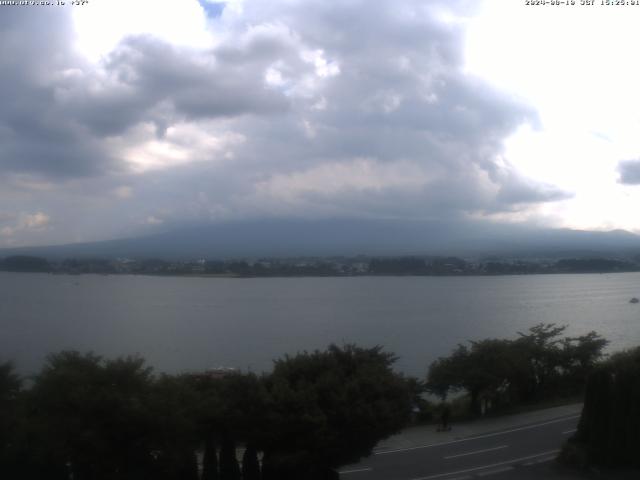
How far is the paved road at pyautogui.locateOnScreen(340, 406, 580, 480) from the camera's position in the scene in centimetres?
1267

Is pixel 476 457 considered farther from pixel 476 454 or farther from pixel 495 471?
pixel 495 471

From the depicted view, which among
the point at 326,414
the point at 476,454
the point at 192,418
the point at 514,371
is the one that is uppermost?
the point at 192,418

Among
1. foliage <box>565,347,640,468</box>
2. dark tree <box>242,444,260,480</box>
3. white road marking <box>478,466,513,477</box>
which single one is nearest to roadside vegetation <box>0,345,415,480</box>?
dark tree <box>242,444,260,480</box>

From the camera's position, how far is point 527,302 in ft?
200

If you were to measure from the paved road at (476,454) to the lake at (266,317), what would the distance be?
9250 mm

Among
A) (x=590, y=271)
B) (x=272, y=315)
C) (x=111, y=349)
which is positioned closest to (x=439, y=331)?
(x=272, y=315)

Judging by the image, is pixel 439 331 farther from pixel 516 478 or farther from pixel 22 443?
pixel 22 443

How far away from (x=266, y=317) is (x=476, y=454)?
33.4m

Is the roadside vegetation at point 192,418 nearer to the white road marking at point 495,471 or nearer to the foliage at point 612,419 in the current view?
the white road marking at point 495,471

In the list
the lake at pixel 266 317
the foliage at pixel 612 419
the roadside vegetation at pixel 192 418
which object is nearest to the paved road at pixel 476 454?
the foliage at pixel 612 419

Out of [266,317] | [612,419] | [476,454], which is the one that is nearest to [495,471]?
[476,454]

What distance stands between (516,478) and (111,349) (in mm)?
22671

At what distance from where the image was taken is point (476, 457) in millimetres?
13836

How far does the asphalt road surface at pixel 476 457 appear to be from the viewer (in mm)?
12609
